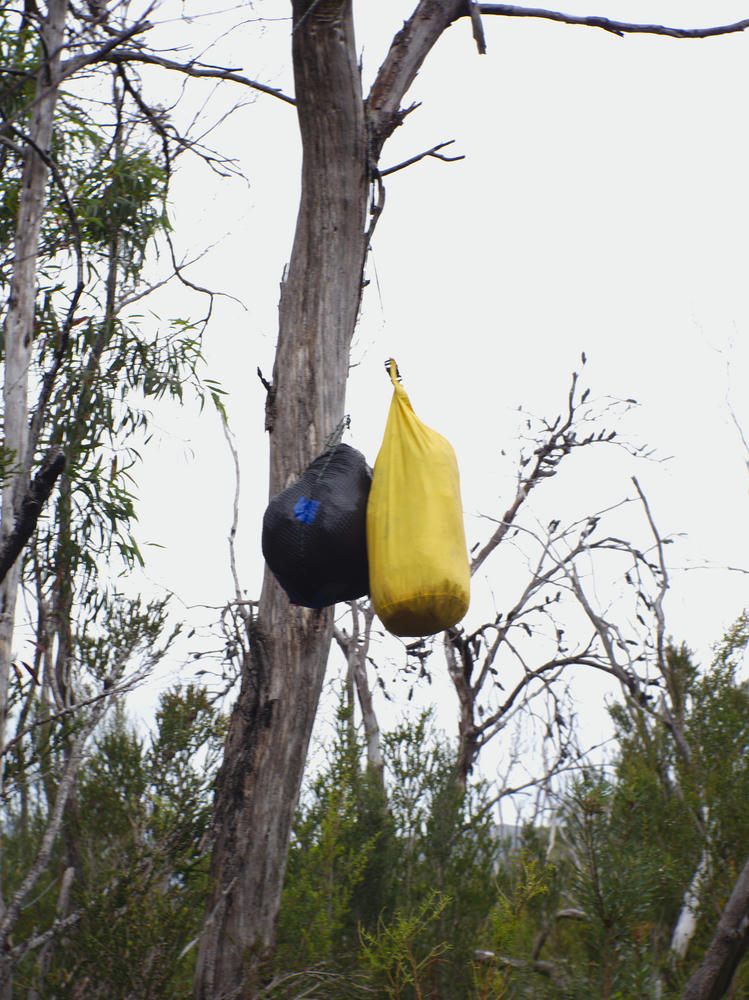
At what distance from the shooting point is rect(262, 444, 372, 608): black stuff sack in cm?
219

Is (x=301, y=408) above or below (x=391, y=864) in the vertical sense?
above

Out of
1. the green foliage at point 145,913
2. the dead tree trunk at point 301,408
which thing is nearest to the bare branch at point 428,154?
the dead tree trunk at point 301,408

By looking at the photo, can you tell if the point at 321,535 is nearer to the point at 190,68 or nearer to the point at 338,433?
the point at 338,433

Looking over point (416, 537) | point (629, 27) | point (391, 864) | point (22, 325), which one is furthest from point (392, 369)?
point (391, 864)

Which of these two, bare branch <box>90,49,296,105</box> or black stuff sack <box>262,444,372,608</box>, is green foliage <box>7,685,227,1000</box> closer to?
black stuff sack <box>262,444,372,608</box>

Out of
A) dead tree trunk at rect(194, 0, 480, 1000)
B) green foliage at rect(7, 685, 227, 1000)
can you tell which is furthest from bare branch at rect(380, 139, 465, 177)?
green foliage at rect(7, 685, 227, 1000)

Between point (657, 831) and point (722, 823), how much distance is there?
0.44 metres

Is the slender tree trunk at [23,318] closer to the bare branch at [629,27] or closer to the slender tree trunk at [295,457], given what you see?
the slender tree trunk at [295,457]

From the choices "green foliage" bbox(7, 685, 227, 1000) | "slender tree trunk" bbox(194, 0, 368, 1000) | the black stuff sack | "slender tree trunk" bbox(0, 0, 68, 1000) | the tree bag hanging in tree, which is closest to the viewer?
the tree bag hanging in tree

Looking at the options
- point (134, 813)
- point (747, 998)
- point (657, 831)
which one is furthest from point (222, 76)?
point (747, 998)

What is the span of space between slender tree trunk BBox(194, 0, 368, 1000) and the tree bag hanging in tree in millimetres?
678

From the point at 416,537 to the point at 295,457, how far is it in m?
0.92

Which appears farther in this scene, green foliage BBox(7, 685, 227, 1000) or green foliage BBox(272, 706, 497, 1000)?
green foliage BBox(272, 706, 497, 1000)

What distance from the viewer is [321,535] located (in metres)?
2.18
